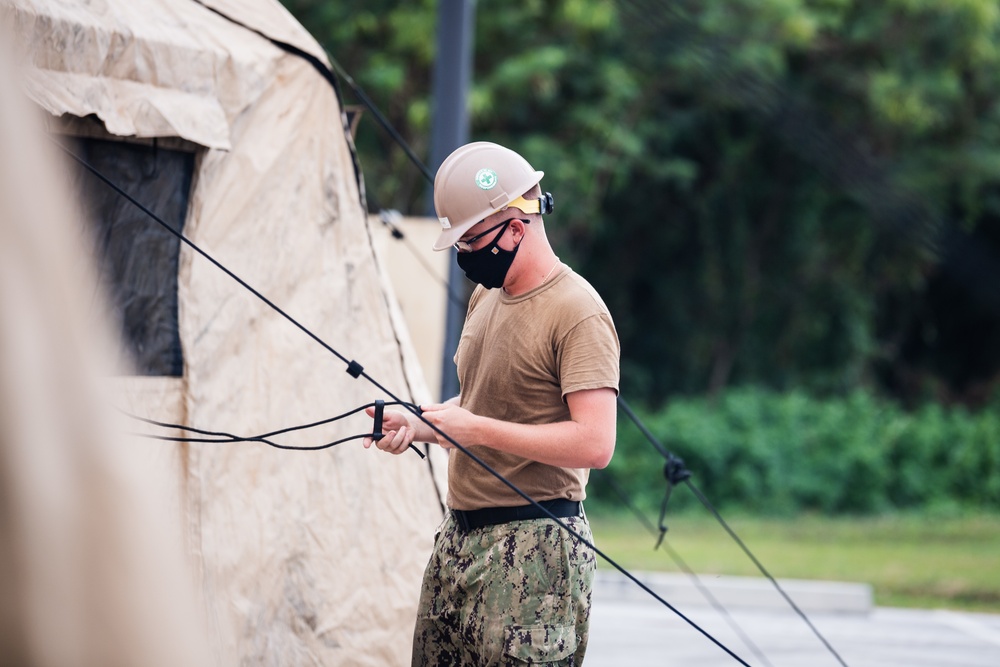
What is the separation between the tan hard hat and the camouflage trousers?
0.76m

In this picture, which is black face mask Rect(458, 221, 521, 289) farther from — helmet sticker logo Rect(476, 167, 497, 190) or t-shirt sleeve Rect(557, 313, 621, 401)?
t-shirt sleeve Rect(557, 313, 621, 401)

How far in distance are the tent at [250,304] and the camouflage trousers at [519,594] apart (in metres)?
1.00

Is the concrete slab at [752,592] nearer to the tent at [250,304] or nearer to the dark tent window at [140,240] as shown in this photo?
the tent at [250,304]

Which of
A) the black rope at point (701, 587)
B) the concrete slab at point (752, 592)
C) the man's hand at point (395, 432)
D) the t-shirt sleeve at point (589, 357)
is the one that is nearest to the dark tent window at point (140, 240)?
the man's hand at point (395, 432)

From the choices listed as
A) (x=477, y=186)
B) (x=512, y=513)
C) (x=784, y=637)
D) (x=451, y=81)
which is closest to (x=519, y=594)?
(x=512, y=513)

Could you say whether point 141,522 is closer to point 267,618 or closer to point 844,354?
point 267,618

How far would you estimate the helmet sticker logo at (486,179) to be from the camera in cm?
278

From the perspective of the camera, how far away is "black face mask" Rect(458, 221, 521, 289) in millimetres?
2814

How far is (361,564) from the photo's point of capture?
3.98 metres

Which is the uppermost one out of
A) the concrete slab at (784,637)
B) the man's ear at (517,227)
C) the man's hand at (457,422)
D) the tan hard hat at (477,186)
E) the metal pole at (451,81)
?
the metal pole at (451,81)

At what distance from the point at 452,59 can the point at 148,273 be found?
3.55 metres

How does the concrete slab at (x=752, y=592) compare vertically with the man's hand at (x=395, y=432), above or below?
below

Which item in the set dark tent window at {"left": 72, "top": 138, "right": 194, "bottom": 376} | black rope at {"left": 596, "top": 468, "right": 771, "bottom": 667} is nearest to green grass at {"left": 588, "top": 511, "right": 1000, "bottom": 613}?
black rope at {"left": 596, "top": 468, "right": 771, "bottom": 667}

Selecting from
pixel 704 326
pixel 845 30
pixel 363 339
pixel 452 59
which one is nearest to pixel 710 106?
pixel 845 30
